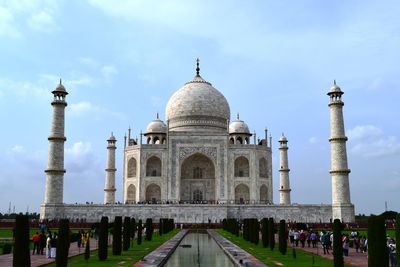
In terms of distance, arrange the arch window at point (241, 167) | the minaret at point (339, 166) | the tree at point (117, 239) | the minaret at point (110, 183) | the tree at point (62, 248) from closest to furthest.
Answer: the tree at point (62, 248)
the tree at point (117, 239)
the minaret at point (339, 166)
the arch window at point (241, 167)
the minaret at point (110, 183)

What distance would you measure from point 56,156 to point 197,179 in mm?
9826

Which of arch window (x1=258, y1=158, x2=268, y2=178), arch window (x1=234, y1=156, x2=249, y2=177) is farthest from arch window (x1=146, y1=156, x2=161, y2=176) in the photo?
arch window (x1=258, y1=158, x2=268, y2=178)

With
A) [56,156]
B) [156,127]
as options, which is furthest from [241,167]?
[56,156]

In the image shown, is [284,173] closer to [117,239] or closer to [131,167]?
[131,167]

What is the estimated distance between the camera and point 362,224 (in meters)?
27.1

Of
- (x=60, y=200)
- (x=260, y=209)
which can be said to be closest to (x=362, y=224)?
(x=260, y=209)

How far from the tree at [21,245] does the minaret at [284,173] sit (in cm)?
2840

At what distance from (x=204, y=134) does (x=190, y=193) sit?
4043 mm

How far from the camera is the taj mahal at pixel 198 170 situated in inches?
1107

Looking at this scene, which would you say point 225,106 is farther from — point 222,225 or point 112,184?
point 222,225

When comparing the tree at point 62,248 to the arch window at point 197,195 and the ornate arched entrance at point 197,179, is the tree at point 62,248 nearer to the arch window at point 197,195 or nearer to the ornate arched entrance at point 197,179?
the ornate arched entrance at point 197,179

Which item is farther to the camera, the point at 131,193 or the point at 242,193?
the point at 131,193

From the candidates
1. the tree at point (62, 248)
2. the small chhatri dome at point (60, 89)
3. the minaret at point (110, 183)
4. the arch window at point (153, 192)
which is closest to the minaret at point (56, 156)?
the small chhatri dome at point (60, 89)

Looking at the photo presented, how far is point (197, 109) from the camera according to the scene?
36.2 m
